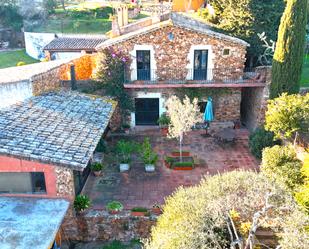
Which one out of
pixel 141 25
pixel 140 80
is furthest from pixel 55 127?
pixel 141 25

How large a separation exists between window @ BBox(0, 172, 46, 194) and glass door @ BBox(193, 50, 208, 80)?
1433cm

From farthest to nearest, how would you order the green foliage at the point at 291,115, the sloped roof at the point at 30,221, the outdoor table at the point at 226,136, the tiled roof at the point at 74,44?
the tiled roof at the point at 74,44, the outdoor table at the point at 226,136, the green foliage at the point at 291,115, the sloped roof at the point at 30,221

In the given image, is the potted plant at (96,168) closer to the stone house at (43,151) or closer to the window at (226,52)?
the stone house at (43,151)

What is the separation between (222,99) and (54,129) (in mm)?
13810

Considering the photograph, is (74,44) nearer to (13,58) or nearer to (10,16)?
(13,58)

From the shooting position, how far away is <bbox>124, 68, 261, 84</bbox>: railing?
78.7 ft

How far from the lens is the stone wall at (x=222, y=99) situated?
24.4 m

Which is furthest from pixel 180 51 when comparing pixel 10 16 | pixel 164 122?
pixel 10 16

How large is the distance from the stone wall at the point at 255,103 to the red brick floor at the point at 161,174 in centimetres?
156

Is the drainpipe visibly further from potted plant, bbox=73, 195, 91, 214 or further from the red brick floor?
potted plant, bbox=73, 195, 91, 214

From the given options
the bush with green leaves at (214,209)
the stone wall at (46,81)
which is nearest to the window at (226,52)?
the stone wall at (46,81)

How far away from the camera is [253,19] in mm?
25109

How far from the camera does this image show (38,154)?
1249cm

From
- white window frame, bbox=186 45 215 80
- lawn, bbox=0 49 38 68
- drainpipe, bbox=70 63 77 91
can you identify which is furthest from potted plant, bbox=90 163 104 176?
lawn, bbox=0 49 38 68
